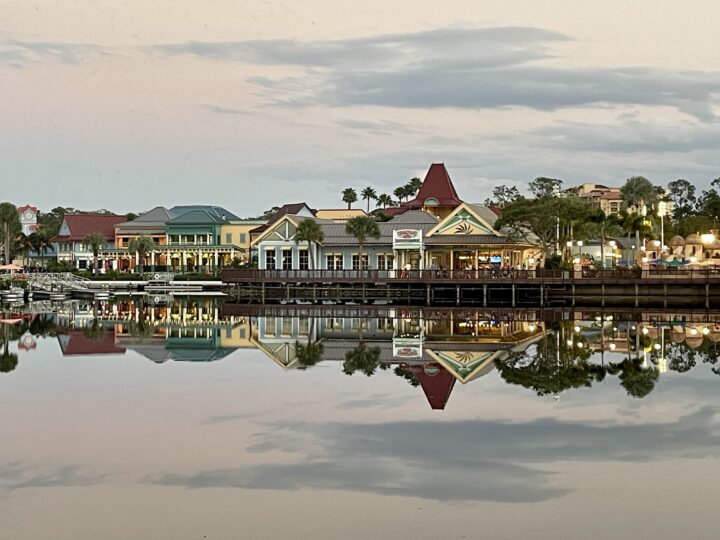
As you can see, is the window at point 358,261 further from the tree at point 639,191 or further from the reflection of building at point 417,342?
the tree at point 639,191

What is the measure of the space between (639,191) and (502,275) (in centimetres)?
3772

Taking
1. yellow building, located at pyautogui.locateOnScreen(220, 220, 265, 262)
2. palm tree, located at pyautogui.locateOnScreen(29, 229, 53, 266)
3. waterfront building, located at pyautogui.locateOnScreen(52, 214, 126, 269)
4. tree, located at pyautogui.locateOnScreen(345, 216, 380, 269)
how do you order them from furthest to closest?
palm tree, located at pyautogui.locateOnScreen(29, 229, 53, 266), waterfront building, located at pyautogui.locateOnScreen(52, 214, 126, 269), yellow building, located at pyautogui.locateOnScreen(220, 220, 265, 262), tree, located at pyautogui.locateOnScreen(345, 216, 380, 269)

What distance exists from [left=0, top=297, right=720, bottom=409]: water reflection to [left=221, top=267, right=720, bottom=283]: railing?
30.5ft

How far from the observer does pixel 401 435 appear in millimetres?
19688

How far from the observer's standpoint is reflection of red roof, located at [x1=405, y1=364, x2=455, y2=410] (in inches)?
949

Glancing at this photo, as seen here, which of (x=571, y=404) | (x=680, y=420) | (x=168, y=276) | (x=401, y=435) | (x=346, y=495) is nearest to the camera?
(x=346, y=495)

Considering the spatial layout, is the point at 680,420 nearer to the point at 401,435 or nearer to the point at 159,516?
the point at 401,435

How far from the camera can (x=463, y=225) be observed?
75000 mm

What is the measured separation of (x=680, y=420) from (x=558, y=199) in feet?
178

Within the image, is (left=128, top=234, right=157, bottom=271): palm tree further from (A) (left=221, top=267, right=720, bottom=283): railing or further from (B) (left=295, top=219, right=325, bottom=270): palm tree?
(A) (left=221, top=267, right=720, bottom=283): railing

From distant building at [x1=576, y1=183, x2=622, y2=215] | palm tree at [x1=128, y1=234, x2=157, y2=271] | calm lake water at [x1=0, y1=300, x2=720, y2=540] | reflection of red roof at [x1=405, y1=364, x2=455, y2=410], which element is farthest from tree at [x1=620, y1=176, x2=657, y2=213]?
reflection of red roof at [x1=405, y1=364, x2=455, y2=410]

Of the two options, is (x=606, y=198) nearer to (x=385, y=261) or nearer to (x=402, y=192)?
(x=402, y=192)

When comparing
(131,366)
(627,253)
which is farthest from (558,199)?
(131,366)

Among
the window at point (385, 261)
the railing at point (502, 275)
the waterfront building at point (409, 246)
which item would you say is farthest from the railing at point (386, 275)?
the window at point (385, 261)
